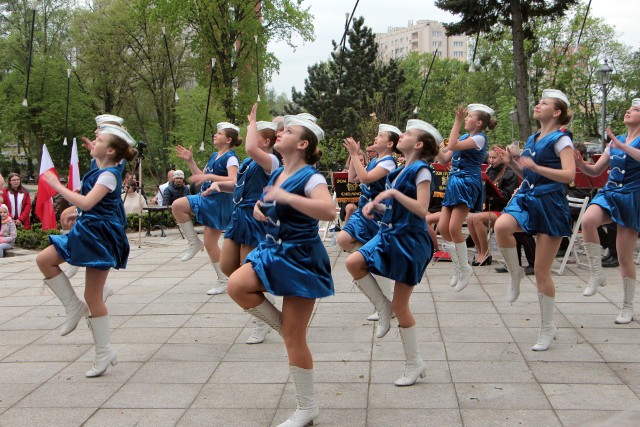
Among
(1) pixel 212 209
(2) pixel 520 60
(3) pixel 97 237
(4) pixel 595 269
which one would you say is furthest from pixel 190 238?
(2) pixel 520 60

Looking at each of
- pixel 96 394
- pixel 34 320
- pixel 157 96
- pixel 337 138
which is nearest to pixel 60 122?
pixel 157 96

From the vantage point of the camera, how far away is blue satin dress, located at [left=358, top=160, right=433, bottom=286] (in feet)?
16.2

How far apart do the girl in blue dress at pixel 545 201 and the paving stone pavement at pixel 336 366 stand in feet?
1.58

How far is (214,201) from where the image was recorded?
27.4ft

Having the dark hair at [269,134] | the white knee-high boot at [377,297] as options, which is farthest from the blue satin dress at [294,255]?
the dark hair at [269,134]

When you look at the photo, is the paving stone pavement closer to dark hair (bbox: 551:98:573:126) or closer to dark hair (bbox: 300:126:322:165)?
dark hair (bbox: 300:126:322:165)

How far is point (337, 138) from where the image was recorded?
5131cm

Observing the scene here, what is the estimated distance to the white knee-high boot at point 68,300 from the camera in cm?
548

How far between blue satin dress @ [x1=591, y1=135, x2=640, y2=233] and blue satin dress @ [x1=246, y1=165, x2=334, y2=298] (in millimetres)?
3563

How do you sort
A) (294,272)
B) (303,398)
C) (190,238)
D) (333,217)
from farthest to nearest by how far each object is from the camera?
(190,238), (303,398), (294,272), (333,217)

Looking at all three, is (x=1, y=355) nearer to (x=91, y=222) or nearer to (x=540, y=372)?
(x=91, y=222)

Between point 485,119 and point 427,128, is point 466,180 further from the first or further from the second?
point 427,128

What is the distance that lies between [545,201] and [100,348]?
3745 mm

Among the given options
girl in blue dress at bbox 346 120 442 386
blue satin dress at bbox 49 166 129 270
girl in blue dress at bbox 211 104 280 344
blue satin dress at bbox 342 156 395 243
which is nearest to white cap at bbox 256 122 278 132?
girl in blue dress at bbox 211 104 280 344
